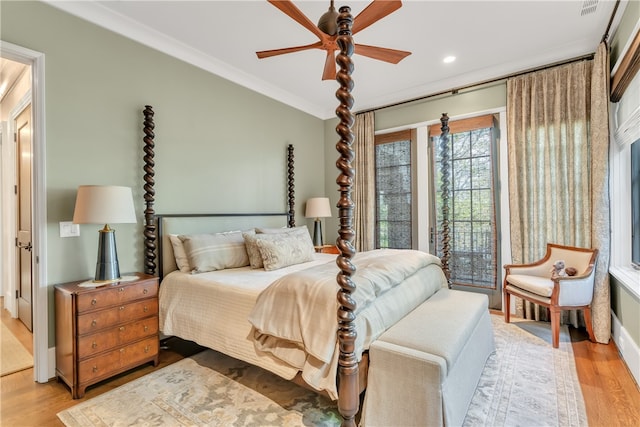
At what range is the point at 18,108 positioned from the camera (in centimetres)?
328

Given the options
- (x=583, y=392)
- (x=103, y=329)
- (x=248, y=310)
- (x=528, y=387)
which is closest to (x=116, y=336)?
(x=103, y=329)

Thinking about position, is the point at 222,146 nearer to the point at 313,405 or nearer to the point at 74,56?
the point at 74,56

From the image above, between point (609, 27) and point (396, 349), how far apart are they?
350cm

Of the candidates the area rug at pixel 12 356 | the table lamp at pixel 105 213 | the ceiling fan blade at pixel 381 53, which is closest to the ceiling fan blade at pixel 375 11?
the ceiling fan blade at pixel 381 53

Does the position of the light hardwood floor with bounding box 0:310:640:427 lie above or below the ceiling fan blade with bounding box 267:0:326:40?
below

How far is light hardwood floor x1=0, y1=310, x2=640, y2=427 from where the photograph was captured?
6.11 feet

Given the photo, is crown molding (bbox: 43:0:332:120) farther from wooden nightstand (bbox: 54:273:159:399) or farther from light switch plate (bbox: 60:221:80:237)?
wooden nightstand (bbox: 54:273:159:399)

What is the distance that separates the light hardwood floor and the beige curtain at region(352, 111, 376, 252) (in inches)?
105

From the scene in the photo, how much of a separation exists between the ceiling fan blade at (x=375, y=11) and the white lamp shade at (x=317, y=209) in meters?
2.72

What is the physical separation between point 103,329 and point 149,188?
1206 millimetres

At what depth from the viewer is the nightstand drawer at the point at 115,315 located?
2119mm

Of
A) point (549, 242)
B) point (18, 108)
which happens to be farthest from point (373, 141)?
point (18, 108)

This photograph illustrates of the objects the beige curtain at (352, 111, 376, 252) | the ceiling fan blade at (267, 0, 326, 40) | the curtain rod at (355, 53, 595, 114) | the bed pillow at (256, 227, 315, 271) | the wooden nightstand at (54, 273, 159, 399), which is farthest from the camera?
Result: the beige curtain at (352, 111, 376, 252)

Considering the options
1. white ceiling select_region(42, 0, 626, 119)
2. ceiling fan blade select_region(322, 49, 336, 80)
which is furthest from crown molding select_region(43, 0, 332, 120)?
ceiling fan blade select_region(322, 49, 336, 80)
